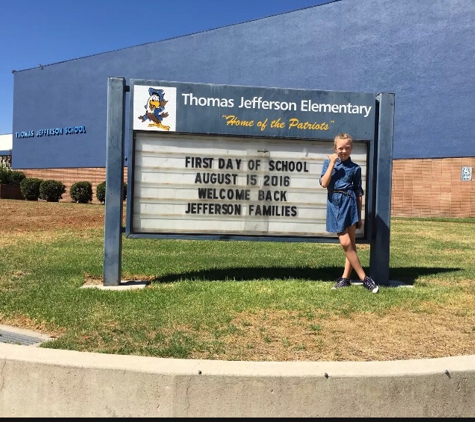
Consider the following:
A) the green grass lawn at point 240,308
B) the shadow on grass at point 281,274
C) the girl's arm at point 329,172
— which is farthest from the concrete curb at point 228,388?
the shadow on grass at point 281,274

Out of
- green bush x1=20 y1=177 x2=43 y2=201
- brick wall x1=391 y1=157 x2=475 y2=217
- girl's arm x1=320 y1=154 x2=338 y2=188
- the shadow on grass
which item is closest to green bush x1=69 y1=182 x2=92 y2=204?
green bush x1=20 y1=177 x2=43 y2=201

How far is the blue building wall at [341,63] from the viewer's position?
82.0 feet

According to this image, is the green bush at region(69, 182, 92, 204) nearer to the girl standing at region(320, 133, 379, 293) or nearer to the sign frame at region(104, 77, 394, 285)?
the sign frame at region(104, 77, 394, 285)

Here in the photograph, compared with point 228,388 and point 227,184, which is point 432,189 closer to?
point 227,184

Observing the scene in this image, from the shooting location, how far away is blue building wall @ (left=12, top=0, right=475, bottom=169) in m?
25.0

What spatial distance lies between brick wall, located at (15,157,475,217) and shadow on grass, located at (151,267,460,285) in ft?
57.9

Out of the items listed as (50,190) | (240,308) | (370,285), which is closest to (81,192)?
(50,190)

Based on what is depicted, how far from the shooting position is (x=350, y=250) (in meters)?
6.27

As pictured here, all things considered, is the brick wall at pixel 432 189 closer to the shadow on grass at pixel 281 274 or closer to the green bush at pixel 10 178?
the green bush at pixel 10 178

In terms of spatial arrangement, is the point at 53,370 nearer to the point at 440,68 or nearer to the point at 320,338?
the point at 320,338

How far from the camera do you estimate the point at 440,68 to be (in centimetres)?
2533

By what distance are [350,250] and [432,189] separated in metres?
21.0

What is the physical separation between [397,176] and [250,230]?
838 inches

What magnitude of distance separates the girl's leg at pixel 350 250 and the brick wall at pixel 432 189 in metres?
19.2
